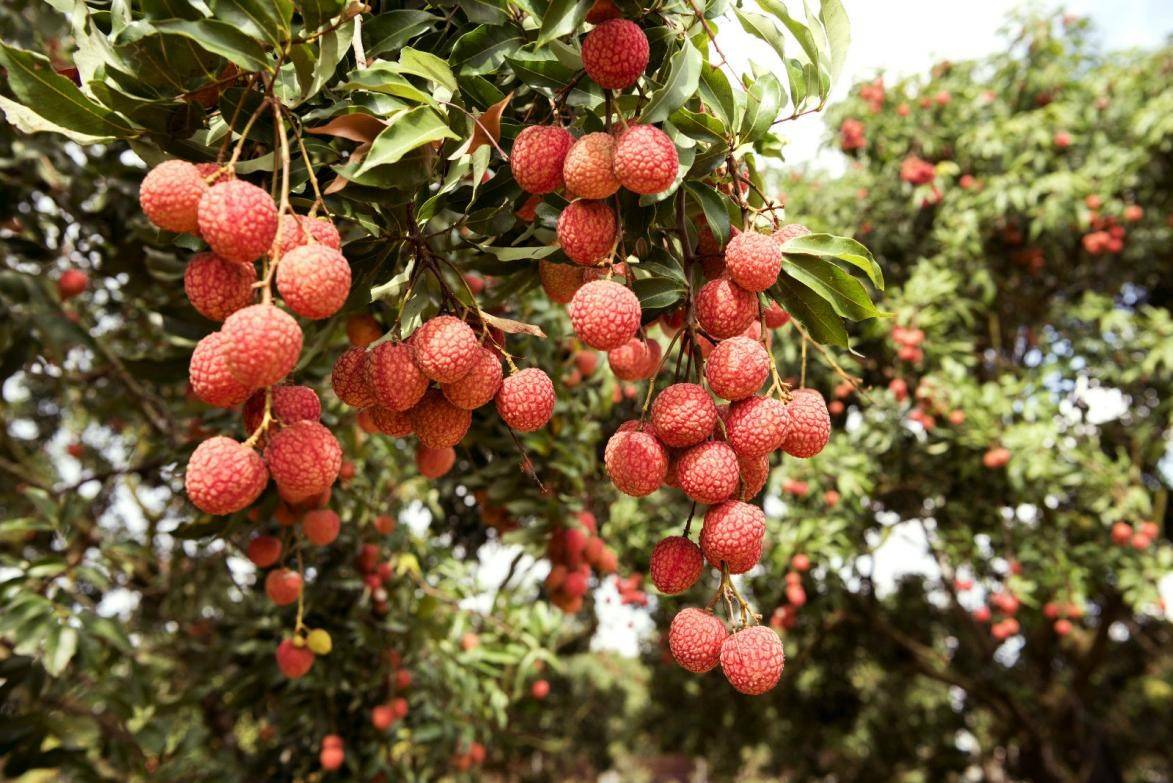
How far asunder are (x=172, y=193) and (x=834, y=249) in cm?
74

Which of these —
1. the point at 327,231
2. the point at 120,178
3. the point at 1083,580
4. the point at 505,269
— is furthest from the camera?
the point at 1083,580

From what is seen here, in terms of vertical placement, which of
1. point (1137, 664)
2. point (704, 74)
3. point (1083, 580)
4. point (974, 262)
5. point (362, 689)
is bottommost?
point (1137, 664)

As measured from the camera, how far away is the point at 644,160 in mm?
845

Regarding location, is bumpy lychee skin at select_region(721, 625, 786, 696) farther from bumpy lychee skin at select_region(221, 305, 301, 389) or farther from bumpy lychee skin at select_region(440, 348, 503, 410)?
bumpy lychee skin at select_region(221, 305, 301, 389)

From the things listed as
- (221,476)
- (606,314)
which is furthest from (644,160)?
(221,476)

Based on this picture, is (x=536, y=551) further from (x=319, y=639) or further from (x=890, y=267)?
(x=890, y=267)

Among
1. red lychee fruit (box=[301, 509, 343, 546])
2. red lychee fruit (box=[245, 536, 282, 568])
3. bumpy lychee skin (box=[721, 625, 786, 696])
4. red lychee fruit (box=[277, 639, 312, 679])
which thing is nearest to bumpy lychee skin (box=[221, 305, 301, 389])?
Answer: bumpy lychee skin (box=[721, 625, 786, 696])

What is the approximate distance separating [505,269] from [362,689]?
2.06 meters

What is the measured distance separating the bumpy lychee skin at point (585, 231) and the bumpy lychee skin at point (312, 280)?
255 millimetres

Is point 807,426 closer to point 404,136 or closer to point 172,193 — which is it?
point 404,136

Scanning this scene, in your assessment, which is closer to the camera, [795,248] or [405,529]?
[795,248]

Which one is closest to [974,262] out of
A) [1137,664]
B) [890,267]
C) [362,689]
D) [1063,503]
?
[890,267]

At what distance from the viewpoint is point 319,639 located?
2.12m

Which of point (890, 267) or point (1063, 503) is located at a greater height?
point (890, 267)
